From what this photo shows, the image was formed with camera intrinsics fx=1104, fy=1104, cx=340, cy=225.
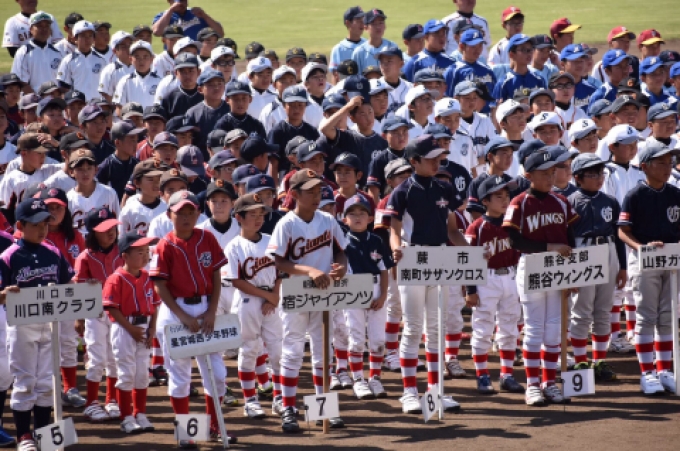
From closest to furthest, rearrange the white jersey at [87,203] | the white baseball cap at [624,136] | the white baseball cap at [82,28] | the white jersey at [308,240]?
the white jersey at [308,240] → the white jersey at [87,203] → the white baseball cap at [624,136] → the white baseball cap at [82,28]

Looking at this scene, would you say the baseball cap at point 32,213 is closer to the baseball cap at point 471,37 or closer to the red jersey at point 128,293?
the red jersey at point 128,293

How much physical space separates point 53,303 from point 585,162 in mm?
4960

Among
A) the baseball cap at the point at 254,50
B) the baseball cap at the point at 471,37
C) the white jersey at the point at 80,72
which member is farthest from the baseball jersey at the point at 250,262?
the white jersey at the point at 80,72

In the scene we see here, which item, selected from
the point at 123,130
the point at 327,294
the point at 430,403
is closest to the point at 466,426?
the point at 430,403

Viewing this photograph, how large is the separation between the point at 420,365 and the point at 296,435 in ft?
7.91

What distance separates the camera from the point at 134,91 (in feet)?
50.9

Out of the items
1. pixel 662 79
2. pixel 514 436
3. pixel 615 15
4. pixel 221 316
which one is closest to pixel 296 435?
pixel 221 316

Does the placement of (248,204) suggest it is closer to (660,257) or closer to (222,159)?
(222,159)

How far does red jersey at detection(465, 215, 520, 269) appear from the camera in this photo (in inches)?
402

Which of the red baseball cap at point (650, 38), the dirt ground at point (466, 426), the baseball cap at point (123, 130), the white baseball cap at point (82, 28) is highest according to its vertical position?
the white baseball cap at point (82, 28)

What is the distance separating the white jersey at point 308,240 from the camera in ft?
30.3

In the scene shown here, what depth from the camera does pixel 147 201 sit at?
35.2 ft

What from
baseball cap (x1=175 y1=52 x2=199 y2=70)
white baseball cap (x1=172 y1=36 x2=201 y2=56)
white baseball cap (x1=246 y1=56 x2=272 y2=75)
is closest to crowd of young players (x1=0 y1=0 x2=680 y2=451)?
baseball cap (x1=175 y1=52 x2=199 y2=70)

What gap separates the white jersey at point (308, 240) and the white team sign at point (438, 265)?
60cm
